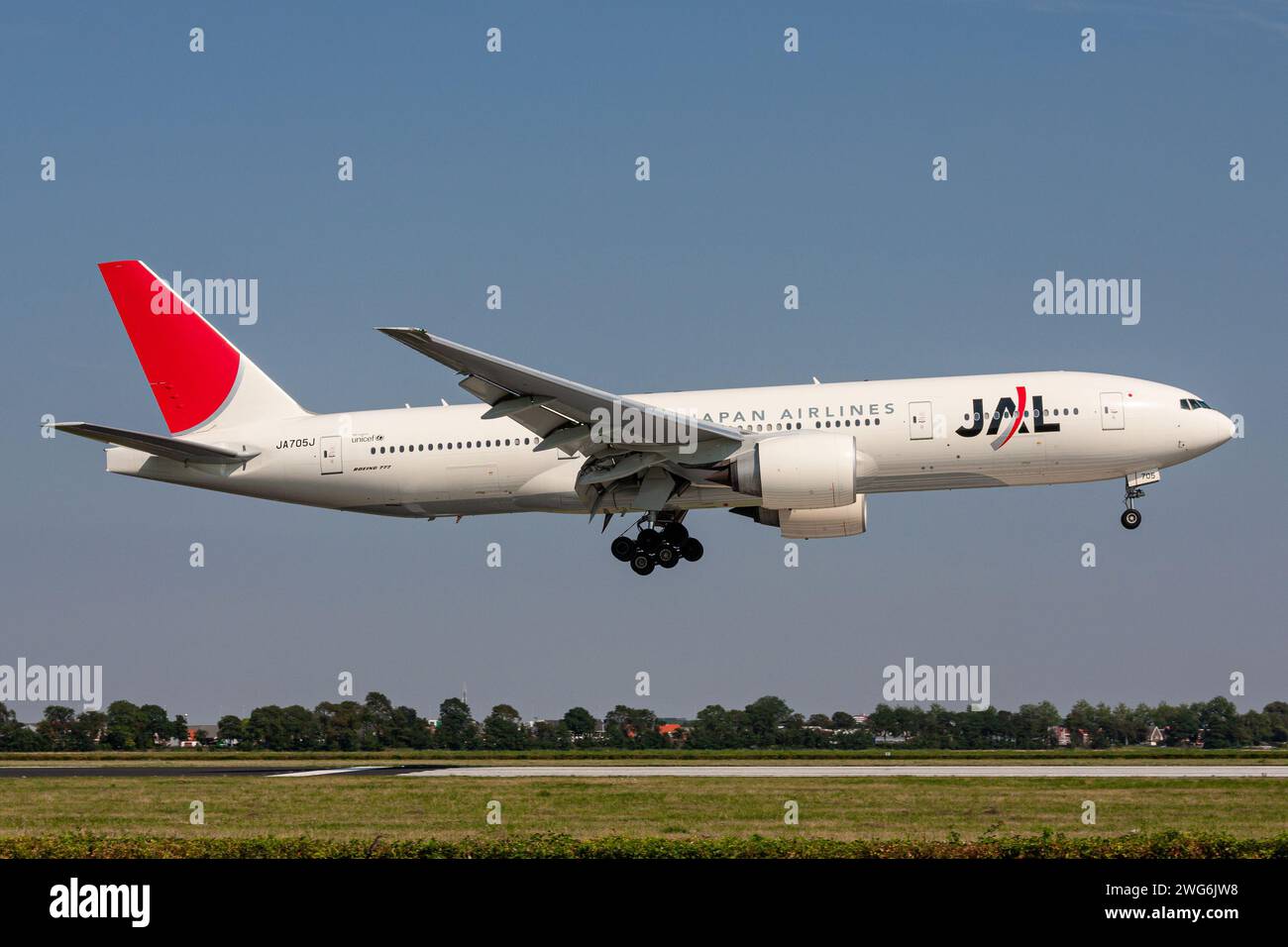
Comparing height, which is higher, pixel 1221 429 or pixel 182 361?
pixel 182 361

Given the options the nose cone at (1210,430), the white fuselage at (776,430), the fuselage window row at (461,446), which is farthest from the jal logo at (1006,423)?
the fuselage window row at (461,446)

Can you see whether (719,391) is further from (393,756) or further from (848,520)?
(393,756)

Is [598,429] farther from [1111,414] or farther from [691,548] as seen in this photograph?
[1111,414]

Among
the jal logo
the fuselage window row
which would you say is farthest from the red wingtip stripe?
the jal logo

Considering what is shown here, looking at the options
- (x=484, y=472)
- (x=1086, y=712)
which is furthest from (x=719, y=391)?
(x=1086, y=712)

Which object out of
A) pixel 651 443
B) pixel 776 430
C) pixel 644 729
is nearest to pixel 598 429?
pixel 651 443

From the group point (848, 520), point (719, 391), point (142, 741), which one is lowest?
point (142, 741)

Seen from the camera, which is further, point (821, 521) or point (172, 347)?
point (172, 347)
